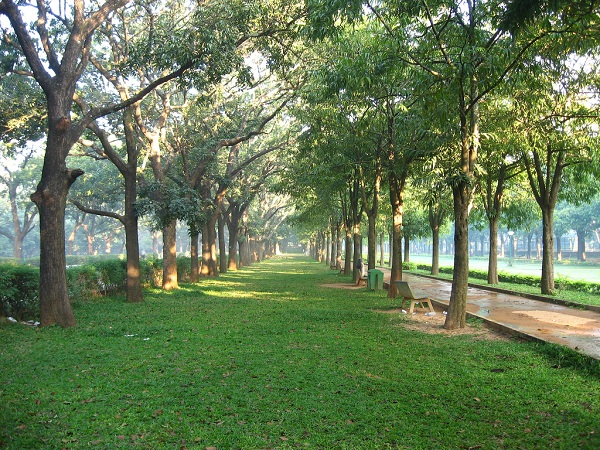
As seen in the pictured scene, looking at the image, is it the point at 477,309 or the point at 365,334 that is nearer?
the point at 365,334

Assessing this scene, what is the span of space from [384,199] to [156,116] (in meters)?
14.2

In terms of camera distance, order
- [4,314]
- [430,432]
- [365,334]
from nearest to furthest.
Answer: [430,432] < [365,334] < [4,314]

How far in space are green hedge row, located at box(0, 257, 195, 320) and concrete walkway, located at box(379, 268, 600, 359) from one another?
1051cm

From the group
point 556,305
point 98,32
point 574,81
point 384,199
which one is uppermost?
point 98,32

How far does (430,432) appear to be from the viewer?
186 inches

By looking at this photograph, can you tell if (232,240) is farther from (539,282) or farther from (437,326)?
(437,326)

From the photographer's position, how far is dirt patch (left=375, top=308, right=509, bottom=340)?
32.2 feet

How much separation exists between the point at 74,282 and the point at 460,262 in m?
10.7

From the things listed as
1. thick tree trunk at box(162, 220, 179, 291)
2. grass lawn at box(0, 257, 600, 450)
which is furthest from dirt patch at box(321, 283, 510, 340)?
thick tree trunk at box(162, 220, 179, 291)

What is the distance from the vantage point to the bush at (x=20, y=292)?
10836 mm

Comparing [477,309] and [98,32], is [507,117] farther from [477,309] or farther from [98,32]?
[98,32]

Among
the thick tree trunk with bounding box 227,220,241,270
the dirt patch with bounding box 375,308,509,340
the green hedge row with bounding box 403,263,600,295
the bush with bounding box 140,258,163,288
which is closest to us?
the dirt patch with bounding box 375,308,509,340

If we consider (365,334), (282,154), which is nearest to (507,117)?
(365,334)

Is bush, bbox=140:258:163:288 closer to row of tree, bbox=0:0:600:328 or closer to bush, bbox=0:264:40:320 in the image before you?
row of tree, bbox=0:0:600:328
